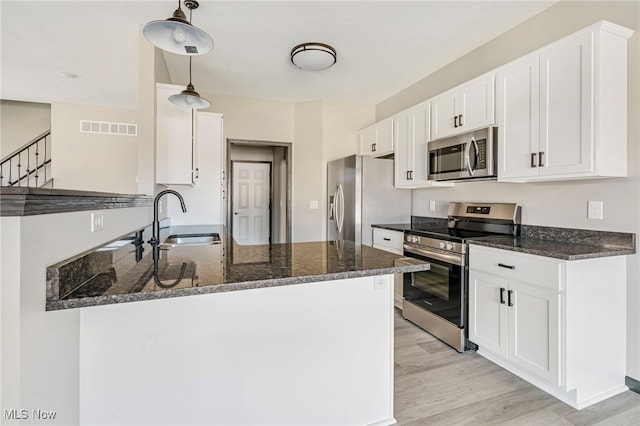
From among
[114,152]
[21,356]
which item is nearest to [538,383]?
[21,356]

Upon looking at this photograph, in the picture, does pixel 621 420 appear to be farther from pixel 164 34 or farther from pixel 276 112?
pixel 276 112

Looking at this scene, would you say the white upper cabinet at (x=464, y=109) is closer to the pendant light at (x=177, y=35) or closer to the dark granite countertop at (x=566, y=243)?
the dark granite countertop at (x=566, y=243)

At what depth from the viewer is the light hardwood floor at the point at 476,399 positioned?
5.83ft

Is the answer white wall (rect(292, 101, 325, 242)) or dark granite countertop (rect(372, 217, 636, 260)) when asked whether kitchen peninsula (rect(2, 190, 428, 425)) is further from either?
white wall (rect(292, 101, 325, 242))

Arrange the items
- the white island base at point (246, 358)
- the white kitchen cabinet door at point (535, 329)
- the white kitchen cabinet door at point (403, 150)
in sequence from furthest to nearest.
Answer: the white kitchen cabinet door at point (403, 150) < the white kitchen cabinet door at point (535, 329) < the white island base at point (246, 358)

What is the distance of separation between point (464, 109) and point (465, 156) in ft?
1.38

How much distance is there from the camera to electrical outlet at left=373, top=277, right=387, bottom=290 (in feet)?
5.21

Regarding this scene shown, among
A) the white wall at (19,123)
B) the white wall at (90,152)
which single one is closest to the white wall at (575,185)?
the white wall at (90,152)

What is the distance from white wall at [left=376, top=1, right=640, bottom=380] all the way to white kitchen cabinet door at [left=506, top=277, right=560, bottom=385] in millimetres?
585

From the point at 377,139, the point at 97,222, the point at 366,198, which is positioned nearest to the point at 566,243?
the point at 366,198

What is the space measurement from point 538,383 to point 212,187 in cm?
371

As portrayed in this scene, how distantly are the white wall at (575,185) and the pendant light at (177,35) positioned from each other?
2.54 meters

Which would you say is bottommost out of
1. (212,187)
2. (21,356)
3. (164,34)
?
(21,356)

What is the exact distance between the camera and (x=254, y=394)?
138 cm
